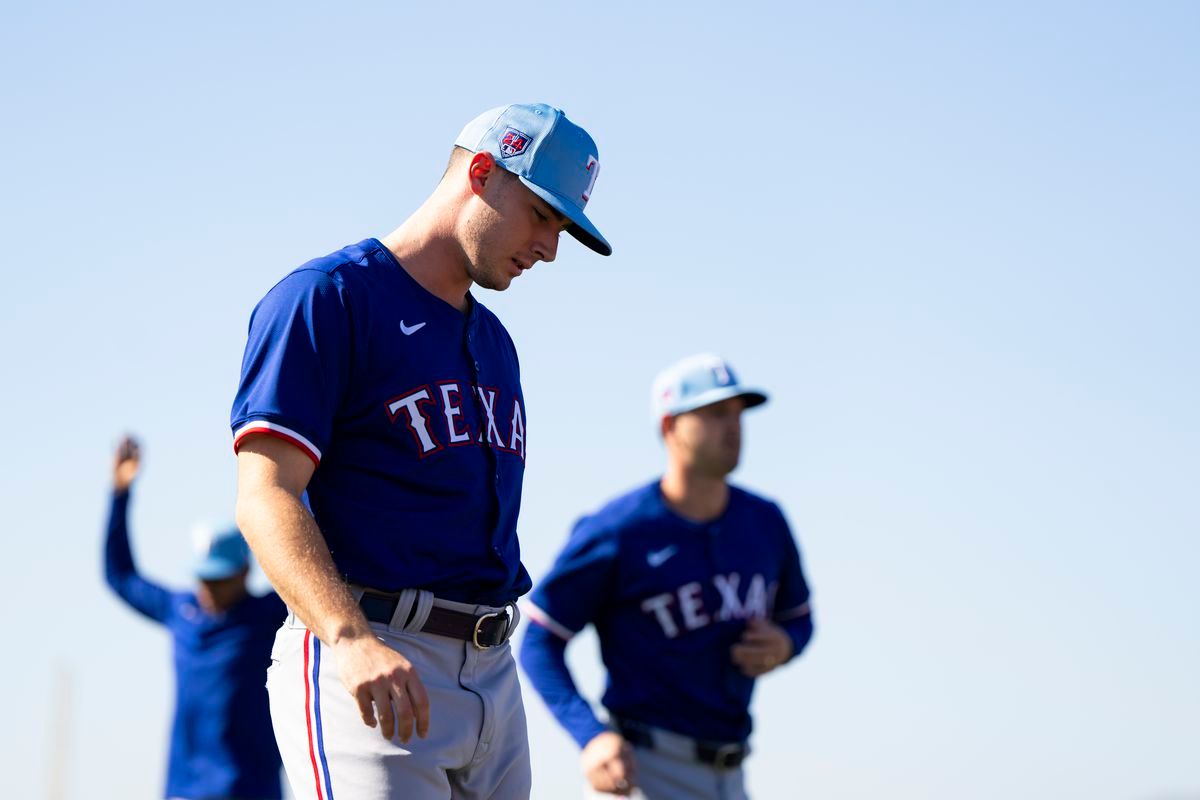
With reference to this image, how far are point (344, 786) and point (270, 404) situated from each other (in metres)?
0.92

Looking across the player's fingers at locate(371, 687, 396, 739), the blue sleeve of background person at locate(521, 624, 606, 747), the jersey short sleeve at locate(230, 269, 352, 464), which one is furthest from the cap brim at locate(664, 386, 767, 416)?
the player's fingers at locate(371, 687, 396, 739)

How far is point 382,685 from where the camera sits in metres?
3.40

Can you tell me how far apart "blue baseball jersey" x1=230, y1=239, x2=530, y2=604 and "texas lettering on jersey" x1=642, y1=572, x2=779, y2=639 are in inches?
107

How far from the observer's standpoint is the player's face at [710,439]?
724 centimetres

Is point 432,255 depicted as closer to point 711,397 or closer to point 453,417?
point 453,417

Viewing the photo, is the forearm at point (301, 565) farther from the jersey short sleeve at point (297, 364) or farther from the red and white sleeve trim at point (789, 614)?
the red and white sleeve trim at point (789, 614)

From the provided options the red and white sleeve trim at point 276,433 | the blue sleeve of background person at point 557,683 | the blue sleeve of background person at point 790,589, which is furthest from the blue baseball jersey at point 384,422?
the blue sleeve of background person at point 790,589

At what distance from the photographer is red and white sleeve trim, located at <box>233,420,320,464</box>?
3674 mm

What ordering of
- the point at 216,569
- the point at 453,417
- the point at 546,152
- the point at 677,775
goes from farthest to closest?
the point at 216,569, the point at 677,775, the point at 546,152, the point at 453,417

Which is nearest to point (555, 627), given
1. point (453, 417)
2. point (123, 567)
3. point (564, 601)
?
point (564, 601)

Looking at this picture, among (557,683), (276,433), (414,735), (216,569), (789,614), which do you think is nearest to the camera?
(276,433)

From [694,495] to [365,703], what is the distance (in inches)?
157

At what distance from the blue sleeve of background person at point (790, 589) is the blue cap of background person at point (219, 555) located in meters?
3.35

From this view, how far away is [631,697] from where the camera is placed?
22.3 feet
